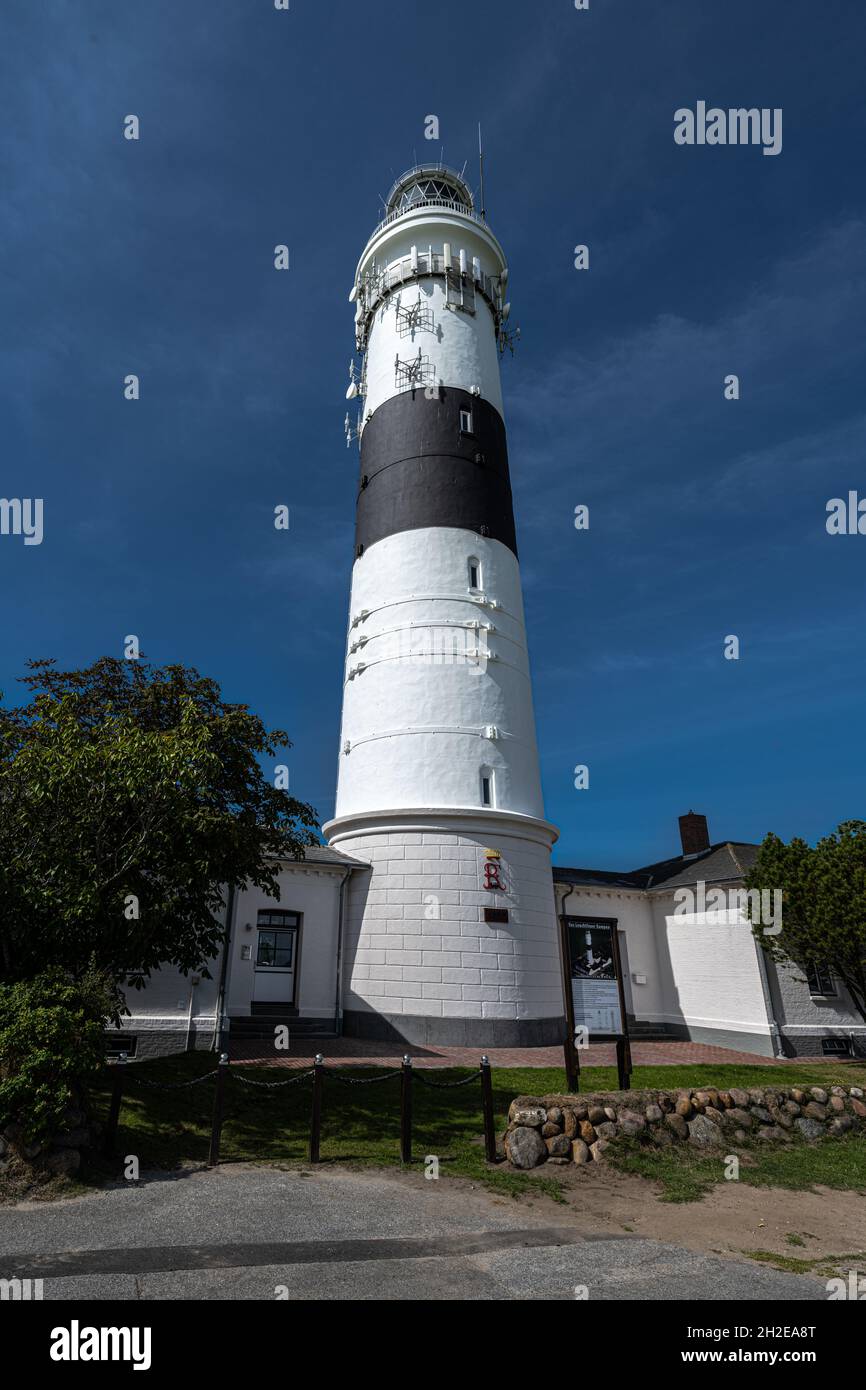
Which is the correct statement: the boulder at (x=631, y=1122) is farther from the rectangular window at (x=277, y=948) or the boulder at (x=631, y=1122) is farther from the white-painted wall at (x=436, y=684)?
the rectangular window at (x=277, y=948)

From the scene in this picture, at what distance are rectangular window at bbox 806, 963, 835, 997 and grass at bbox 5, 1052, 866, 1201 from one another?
356 inches

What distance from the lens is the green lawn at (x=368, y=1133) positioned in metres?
9.38

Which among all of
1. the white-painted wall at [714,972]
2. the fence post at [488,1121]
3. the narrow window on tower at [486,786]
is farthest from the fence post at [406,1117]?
the white-painted wall at [714,972]

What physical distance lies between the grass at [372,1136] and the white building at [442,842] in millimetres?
4022

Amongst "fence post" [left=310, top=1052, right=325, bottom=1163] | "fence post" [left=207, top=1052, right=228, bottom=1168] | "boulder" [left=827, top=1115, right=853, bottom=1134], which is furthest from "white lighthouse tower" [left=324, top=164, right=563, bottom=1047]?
"fence post" [left=207, top=1052, right=228, bottom=1168]

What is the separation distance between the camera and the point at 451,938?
61.6ft

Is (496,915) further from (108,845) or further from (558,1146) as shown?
(108,845)

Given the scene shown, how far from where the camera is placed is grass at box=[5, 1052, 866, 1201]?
30.5ft

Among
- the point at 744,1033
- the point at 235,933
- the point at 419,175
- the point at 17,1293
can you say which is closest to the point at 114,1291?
the point at 17,1293

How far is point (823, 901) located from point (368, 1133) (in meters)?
13.6

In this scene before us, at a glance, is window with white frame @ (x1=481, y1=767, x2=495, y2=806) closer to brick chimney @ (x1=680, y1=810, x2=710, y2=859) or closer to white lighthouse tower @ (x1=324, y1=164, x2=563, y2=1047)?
white lighthouse tower @ (x1=324, y1=164, x2=563, y2=1047)

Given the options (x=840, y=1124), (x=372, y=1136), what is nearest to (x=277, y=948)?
(x=372, y=1136)
